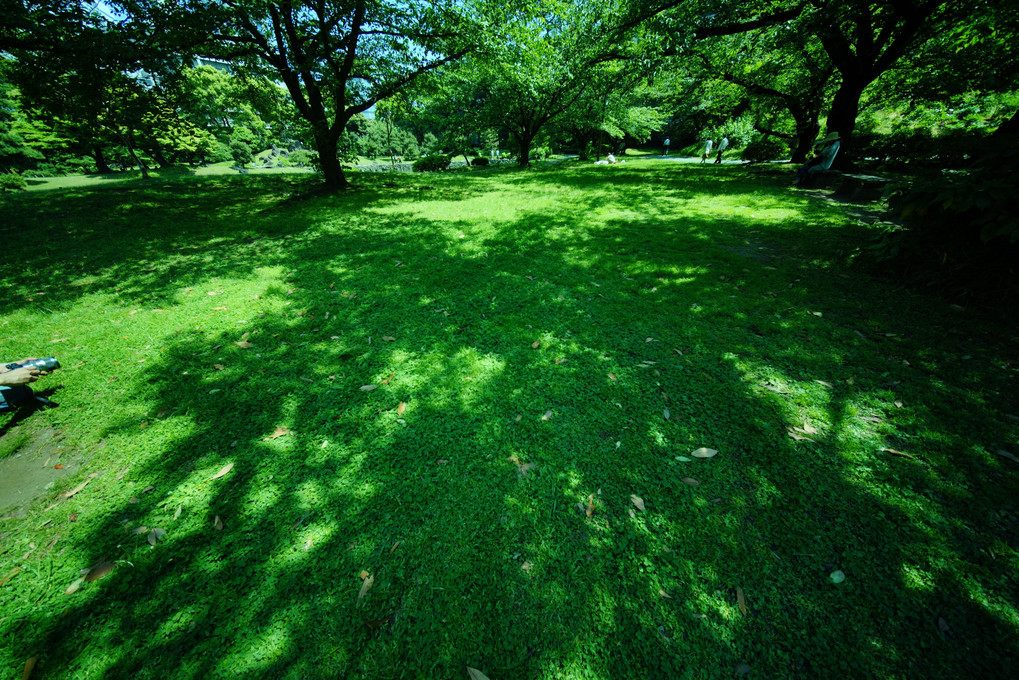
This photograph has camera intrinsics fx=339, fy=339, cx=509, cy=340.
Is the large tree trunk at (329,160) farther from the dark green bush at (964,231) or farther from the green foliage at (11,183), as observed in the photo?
the green foliage at (11,183)

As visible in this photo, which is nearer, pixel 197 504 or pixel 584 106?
pixel 197 504

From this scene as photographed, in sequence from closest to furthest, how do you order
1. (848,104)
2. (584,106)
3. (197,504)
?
(197,504), (848,104), (584,106)

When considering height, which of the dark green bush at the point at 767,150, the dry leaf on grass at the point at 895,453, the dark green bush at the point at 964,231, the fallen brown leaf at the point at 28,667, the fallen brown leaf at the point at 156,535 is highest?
the dark green bush at the point at 767,150

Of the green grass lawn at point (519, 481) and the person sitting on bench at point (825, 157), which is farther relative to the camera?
the person sitting on bench at point (825, 157)

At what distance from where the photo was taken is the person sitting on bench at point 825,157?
1051 centimetres

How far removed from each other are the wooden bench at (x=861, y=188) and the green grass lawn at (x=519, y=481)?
6338mm

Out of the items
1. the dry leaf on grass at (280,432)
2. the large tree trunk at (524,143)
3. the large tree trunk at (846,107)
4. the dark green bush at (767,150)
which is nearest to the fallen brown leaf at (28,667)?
the dry leaf on grass at (280,432)

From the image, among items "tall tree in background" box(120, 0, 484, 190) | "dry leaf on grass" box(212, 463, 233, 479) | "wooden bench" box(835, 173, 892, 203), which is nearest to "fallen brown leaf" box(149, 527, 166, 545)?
"dry leaf on grass" box(212, 463, 233, 479)

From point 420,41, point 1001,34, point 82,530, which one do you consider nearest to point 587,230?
point 82,530

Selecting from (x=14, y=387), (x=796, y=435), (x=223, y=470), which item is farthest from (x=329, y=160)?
(x=796, y=435)

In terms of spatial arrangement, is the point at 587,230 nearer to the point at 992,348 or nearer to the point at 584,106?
the point at 992,348

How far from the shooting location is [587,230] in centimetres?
763

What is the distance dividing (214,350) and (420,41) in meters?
12.7

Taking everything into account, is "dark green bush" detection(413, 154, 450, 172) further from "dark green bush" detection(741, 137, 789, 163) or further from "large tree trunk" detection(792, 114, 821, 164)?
"large tree trunk" detection(792, 114, 821, 164)
